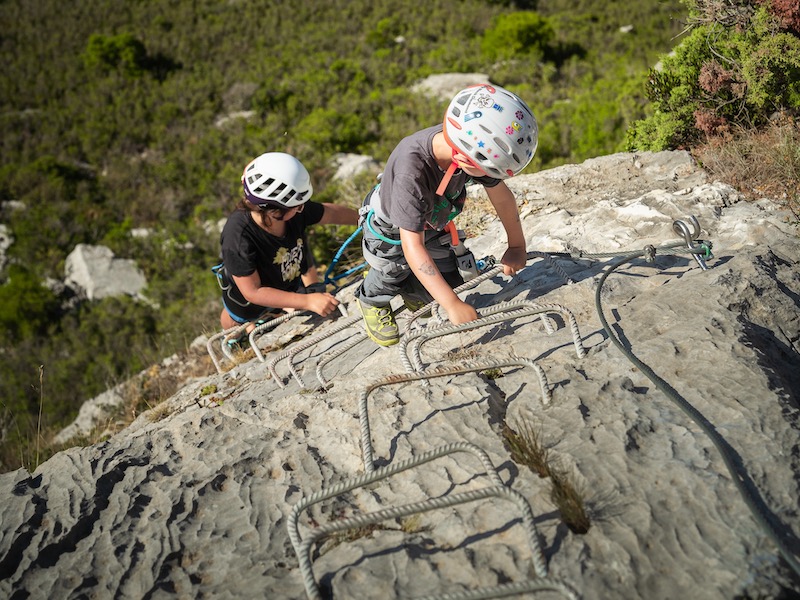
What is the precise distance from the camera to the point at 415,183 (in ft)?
10.4

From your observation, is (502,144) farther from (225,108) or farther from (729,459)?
(225,108)

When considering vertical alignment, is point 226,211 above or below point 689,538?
below

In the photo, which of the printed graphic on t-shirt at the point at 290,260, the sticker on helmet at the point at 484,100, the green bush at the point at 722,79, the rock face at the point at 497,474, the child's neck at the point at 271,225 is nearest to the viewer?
the rock face at the point at 497,474

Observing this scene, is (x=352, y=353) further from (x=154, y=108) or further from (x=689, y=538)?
(x=154, y=108)

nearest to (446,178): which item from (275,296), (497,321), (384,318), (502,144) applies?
(502,144)

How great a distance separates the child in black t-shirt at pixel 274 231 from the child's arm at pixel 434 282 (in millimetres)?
1673

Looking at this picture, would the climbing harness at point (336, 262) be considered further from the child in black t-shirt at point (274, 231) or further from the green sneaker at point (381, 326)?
the green sneaker at point (381, 326)

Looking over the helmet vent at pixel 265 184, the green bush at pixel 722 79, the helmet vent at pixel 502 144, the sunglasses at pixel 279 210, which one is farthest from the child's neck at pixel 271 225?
the green bush at pixel 722 79

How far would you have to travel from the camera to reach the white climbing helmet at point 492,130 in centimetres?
298

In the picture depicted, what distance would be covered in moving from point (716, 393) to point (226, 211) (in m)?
13.0

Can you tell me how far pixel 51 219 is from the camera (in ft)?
48.0

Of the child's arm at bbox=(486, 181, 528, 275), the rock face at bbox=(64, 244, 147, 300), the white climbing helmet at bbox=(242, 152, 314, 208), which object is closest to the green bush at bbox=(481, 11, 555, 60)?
the rock face at bbox=(64, 244, 147, 300)

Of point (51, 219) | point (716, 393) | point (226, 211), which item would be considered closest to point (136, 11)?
point (51, 219)

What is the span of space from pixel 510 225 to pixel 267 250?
234 cm
